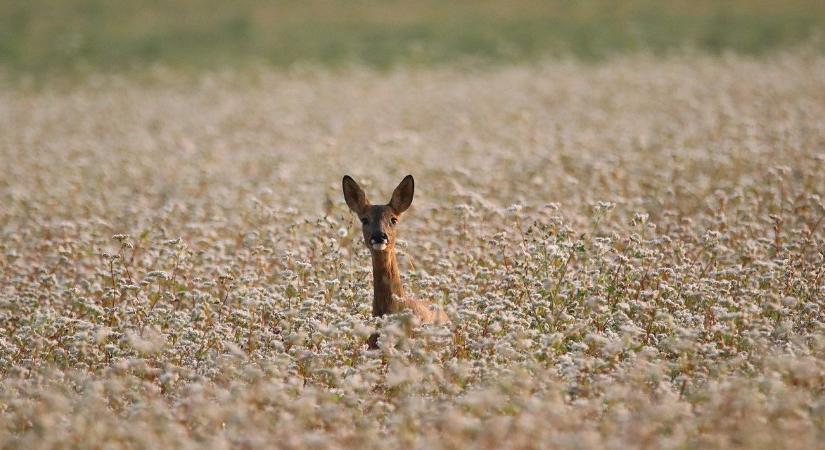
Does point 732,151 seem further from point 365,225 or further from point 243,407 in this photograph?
point 243,407

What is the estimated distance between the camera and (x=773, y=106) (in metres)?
19.6

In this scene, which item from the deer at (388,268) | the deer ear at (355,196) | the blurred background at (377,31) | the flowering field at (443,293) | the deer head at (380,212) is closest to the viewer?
the flowering field at (443,293)

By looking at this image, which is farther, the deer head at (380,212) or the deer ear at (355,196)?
the deer ear at (355,196)

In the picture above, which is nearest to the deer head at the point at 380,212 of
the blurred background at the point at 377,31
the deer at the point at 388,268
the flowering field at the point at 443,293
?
the deer at the point at 388,268

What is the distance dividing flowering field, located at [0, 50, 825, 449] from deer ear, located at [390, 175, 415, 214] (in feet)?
2.47

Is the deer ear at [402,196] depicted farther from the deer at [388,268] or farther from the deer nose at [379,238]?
the deer nose at [379,238]

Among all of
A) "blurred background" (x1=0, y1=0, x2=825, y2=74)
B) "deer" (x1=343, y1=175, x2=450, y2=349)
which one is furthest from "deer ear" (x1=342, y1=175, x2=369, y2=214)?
"blurred background" (x1=0, y1=0, x2=825, y2=74)

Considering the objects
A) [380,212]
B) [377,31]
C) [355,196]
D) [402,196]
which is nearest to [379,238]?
[380,212]

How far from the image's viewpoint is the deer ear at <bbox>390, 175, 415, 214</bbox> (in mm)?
9398

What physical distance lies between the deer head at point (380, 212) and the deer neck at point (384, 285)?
0.32 ft

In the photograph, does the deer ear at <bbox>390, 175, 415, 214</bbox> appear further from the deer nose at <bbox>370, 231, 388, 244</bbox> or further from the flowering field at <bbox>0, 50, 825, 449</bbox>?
the flowering field at <bbox>0, 50, 825, 449</bbox>

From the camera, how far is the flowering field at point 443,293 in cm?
669

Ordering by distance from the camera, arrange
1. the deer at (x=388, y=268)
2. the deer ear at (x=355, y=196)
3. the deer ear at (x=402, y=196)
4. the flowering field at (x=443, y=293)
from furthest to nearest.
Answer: the deer ear at (x=355, y=196), the deer ear at (x=402, y=196), the deer at (x=388, y=268), the flowering field at (x=443, y=293)

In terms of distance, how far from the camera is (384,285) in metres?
9.00
